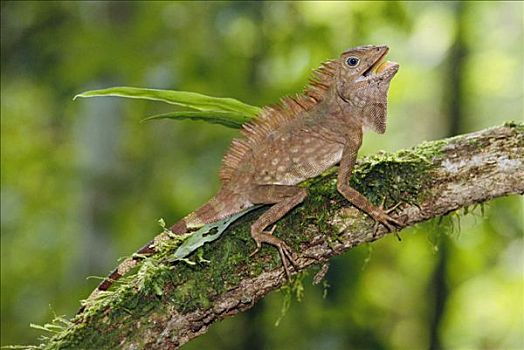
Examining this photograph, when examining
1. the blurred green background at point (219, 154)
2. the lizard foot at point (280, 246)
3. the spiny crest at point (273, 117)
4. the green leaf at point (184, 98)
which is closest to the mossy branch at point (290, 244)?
the lizard foot at point (280, 246)

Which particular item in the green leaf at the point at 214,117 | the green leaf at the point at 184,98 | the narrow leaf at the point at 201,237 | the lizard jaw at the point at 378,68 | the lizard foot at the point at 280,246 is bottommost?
the lizard foot at the point at 280,246

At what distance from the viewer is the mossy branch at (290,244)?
2.14 m

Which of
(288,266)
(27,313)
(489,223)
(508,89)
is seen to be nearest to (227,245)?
(288,266)

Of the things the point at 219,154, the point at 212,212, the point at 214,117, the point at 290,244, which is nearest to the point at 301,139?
the point at 214,117

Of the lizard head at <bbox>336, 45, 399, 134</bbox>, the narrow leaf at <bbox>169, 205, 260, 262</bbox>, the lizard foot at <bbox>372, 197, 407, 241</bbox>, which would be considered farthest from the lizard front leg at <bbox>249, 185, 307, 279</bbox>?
the lizard head at <bbox>336, 45, 399, 134</bbox>

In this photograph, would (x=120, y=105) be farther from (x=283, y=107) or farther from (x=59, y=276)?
(x=283, y=107)

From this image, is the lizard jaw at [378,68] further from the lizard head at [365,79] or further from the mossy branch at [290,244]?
the mossy branch at [290,244]

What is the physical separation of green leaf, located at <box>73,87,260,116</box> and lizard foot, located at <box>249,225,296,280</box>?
59 centimetres

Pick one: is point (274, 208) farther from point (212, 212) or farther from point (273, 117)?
point (273, 117)

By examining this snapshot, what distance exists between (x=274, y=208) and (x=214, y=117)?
0.45 metres

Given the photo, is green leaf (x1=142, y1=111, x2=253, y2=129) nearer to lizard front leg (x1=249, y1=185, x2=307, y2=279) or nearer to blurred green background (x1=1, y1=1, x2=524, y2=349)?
lizard front leg (x1=249, y1=185, x2=307, y2=279)

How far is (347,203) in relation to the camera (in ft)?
7.67

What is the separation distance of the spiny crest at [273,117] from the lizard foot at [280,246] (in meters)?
0.48

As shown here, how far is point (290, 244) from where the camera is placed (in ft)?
7.55
